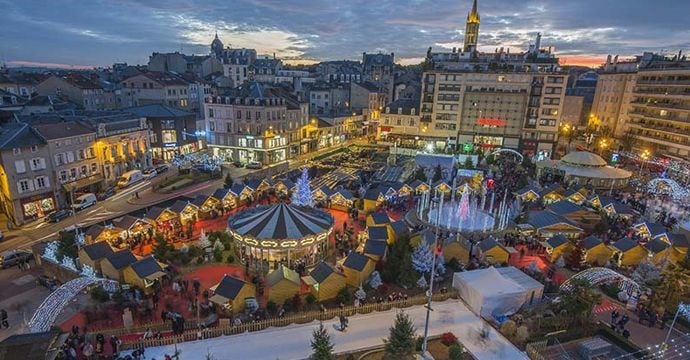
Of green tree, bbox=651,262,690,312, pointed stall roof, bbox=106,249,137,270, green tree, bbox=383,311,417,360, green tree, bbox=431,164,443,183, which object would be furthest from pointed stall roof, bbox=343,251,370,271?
green tree, bbox=431,164,443,183

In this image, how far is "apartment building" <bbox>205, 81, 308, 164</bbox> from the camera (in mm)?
60094

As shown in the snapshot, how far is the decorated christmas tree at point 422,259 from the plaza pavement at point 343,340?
13.5 ft

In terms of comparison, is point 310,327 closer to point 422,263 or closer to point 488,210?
point 422,263

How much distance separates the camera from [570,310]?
21.1 m

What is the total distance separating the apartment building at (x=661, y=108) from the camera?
63.6 m

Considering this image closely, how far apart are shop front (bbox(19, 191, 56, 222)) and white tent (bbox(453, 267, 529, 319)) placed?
41037mm

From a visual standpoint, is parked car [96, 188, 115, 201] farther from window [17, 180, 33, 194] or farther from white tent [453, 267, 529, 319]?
white tent [453, 267, 529, 319]

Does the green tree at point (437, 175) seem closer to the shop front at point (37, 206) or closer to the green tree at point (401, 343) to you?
the green tree at point (401, 343)

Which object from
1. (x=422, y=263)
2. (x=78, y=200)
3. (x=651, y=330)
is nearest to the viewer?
(x=651, y=330)

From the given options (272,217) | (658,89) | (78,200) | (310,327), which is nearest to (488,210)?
(272,217)

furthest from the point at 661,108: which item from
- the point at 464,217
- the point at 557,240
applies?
the point at 557,240

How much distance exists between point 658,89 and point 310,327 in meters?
80.9

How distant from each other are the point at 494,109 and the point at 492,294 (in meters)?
54.1

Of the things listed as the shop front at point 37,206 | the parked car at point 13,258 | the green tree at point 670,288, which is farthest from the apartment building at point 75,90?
the green tree at point 670,288
